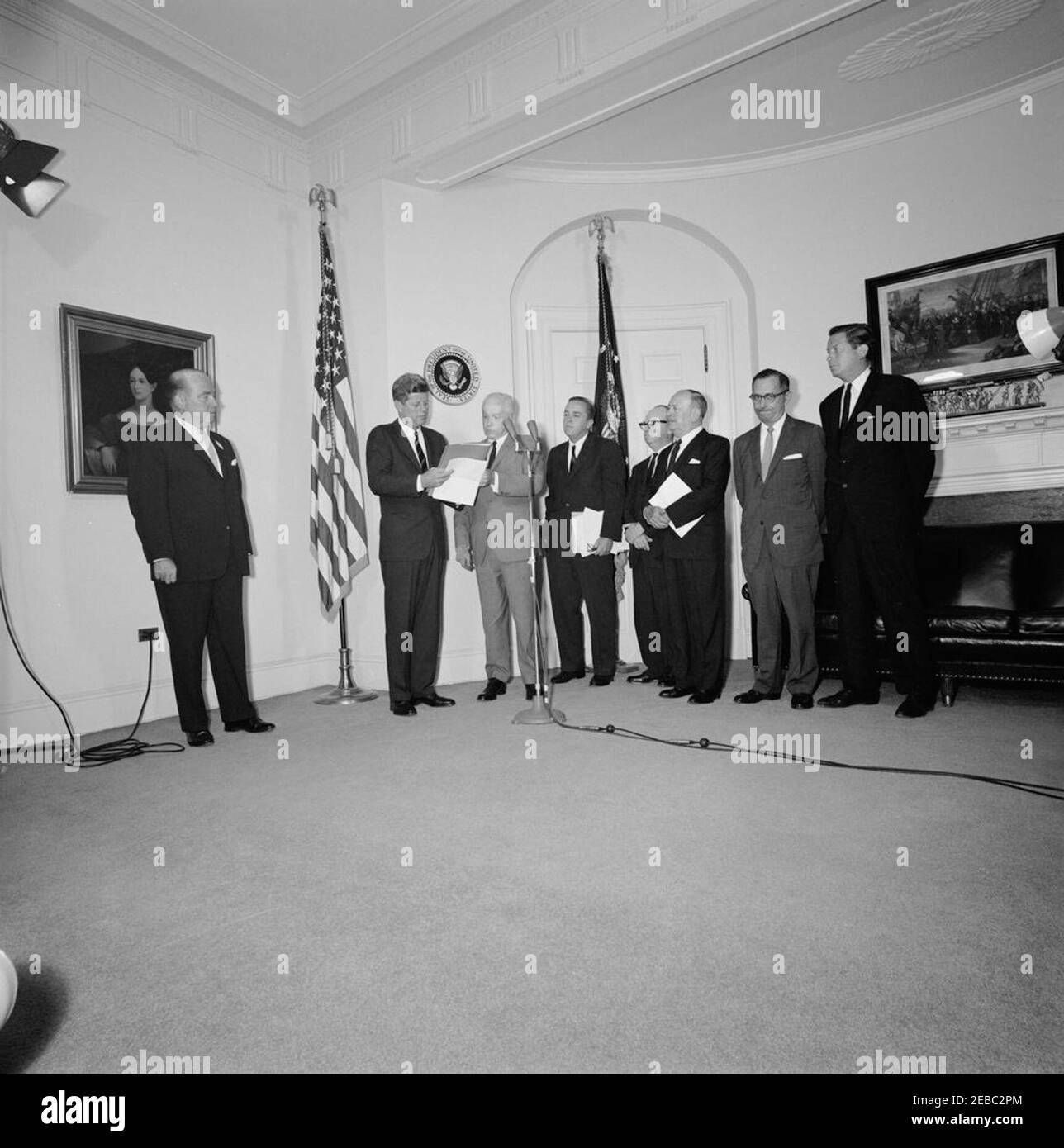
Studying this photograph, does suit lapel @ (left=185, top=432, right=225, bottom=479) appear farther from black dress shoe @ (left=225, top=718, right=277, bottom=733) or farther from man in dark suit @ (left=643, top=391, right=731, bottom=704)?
man in dark suit @ (left=643, top=391, right=731, bottom=704)

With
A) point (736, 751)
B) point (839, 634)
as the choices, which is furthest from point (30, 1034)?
point (839, 634)

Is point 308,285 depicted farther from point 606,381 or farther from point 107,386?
point 606,381

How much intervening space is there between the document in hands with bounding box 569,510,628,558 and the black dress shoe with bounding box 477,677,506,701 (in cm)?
91

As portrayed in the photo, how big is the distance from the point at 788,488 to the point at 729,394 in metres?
2.16

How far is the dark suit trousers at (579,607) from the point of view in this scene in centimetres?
480

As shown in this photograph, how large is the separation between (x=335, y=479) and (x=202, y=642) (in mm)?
1444

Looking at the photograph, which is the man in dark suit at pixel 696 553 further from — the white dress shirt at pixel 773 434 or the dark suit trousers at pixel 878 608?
the dark suit trousers at pixel 878 608

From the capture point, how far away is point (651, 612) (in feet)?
16.4

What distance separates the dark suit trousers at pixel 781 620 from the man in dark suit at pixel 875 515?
0.16 meters

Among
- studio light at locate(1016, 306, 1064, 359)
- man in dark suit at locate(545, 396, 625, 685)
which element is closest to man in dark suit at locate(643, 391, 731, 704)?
man in dark suit at locate(545, 396, 625, 685)

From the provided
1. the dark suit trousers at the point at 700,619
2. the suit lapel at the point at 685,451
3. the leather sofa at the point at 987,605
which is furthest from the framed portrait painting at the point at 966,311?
the dark suit trousers at the point at 700,619

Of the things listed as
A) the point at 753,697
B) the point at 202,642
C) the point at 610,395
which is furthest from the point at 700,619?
the point at 202,642

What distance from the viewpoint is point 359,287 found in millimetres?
5223

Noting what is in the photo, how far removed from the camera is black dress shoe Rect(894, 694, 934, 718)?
363 centimetres
